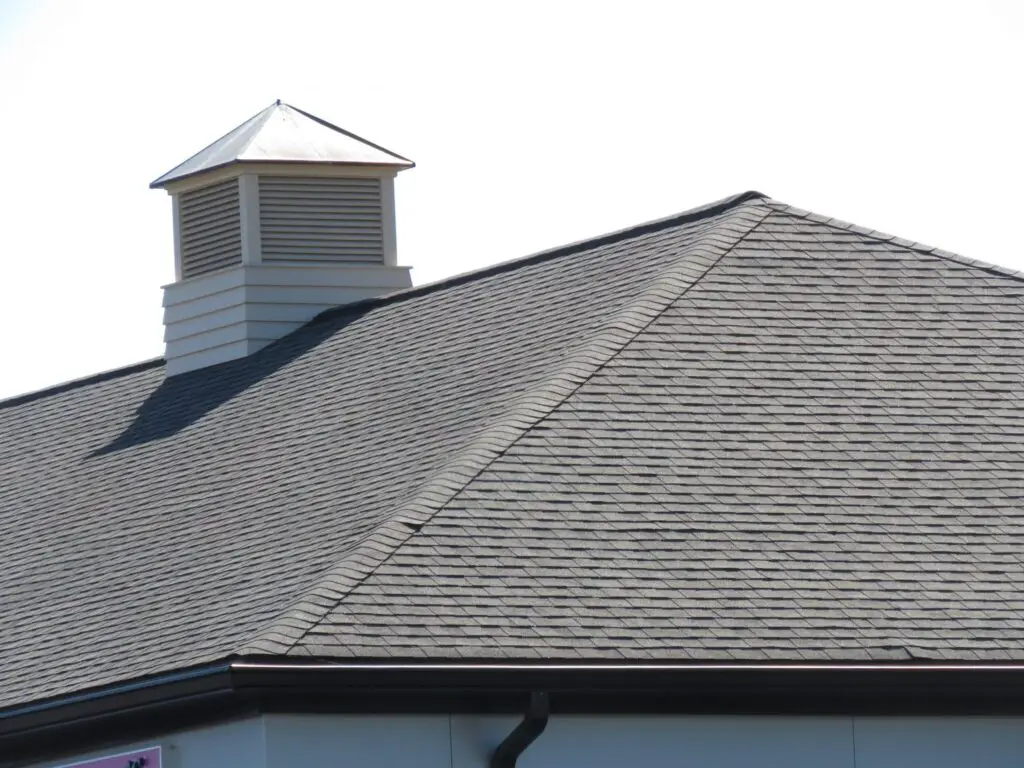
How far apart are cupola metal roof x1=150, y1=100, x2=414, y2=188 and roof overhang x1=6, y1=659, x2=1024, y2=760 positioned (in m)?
9.03

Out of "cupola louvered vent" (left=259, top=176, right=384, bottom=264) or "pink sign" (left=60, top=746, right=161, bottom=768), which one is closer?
"pink sign" (left=60, top=746, right=161, bottom=768)

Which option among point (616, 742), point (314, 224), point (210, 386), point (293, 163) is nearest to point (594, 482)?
point (616, 742)

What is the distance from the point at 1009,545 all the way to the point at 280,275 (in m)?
9.20

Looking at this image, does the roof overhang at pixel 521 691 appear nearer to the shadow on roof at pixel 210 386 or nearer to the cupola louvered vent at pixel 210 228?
the shadow on roof at pixel 210 386

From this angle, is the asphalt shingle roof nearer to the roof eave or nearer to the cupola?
the cupola

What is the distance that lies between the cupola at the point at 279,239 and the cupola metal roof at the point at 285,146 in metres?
0.02

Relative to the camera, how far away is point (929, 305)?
53.5 ft

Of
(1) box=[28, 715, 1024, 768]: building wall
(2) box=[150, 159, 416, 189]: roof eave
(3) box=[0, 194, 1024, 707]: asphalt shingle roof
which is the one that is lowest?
(1) box=[28, 715, 1024, 768]: building wall

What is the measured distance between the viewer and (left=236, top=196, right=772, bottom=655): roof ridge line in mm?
11773

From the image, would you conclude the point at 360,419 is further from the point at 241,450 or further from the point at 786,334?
the point at 786,334

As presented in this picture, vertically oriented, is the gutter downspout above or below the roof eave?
below

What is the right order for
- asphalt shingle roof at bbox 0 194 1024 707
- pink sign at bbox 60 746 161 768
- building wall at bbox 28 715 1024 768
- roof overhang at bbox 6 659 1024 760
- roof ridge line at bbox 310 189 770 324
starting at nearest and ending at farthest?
roof overhang at bbox 6 659 1024 760 → building wall at bbox 28 715 1024 768 → asphalt shingle roof at bbox 0 194 1024 707 → pink sign at bbox 60 746 161 768 → roof ridge line at bbox 310 189 770 324

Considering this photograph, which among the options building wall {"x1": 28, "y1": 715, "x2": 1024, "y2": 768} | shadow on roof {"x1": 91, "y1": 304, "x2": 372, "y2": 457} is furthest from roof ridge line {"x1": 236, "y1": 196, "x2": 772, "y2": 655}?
shadow on roof {"x1": 91, "y1": 304, "x2": 372, "y2": 457}

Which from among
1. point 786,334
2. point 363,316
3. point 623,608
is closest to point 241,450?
point 363,316
